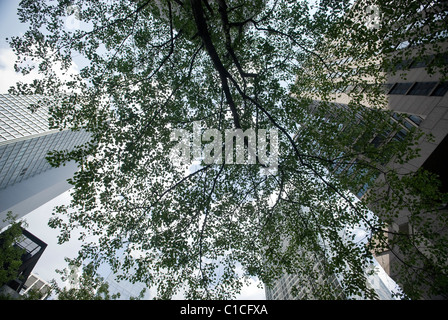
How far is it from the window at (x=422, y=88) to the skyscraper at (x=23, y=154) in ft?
226

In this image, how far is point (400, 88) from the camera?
68.5 ft

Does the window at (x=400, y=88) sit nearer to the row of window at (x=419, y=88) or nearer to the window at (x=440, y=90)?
the row of window at (x=419, y=88)

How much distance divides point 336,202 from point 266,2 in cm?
1140

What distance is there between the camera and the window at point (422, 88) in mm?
17322

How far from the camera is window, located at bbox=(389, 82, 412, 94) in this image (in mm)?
19875

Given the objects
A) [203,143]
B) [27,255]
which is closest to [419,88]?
[203,143]

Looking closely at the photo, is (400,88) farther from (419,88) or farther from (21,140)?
(21,140)

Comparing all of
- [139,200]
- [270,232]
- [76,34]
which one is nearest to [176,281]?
[139,200]

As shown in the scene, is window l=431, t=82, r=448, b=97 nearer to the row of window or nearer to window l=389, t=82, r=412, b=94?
the row of window

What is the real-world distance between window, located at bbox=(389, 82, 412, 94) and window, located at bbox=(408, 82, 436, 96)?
662mm

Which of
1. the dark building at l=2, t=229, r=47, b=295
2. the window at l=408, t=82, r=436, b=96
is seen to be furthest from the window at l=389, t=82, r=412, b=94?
the dark building at l=2, t=229, r=47, b=295

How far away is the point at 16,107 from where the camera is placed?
6328cm

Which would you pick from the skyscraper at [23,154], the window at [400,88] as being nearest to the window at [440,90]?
the window at [400,88]

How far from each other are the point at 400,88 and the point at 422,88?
296 centimetres
